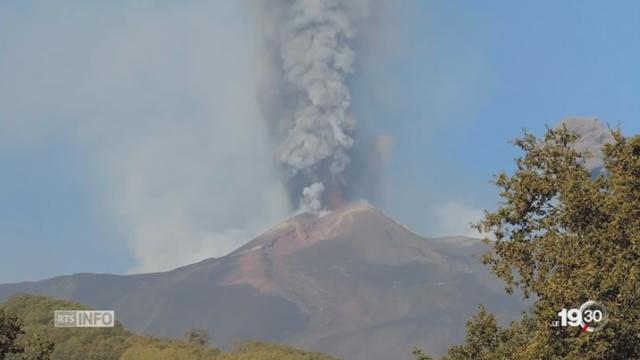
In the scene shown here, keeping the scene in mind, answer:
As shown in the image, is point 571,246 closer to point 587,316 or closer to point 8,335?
point 587,316

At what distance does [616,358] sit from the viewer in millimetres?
30812

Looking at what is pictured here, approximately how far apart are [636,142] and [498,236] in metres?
7.55

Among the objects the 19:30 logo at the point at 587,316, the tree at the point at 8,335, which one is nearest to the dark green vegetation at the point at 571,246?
the 19:30 logo at the point at 587,316

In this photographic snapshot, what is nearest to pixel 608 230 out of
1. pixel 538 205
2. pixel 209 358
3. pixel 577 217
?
pixel 577 217

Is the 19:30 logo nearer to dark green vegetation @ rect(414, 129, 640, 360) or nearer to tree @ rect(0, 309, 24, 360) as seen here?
dark green vegetation @ rect(414, 129, 640, 360)

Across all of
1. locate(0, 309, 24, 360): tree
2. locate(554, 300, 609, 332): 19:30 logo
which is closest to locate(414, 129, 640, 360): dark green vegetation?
locate(554, 300, 609, 332): 19:30 logo

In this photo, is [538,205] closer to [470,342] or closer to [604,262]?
[604,262]

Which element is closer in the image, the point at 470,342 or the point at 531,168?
the point at 531,168

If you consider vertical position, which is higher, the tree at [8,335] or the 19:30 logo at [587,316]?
the tree at [8,335]

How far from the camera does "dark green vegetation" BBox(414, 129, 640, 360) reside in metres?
31.0

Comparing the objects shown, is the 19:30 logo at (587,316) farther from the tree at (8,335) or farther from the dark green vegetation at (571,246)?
the tree at (8,335)

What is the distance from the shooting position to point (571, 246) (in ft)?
122

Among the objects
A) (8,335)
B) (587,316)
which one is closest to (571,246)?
(587,316)

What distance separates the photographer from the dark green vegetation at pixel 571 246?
31.0 m
